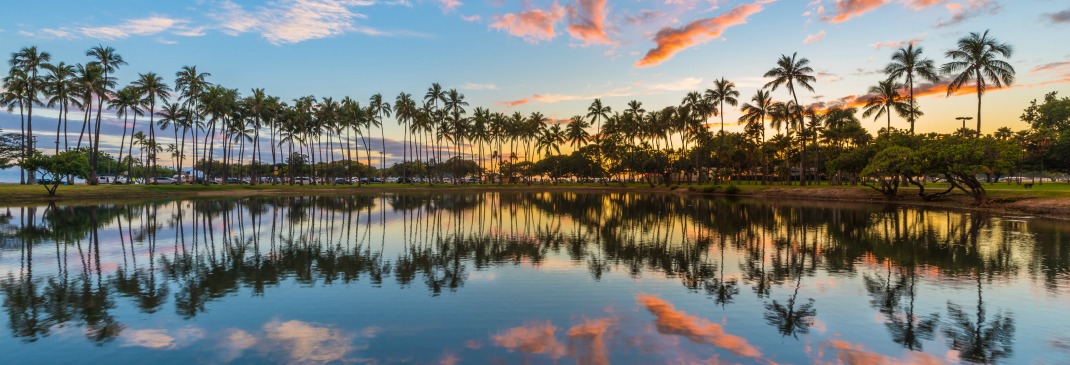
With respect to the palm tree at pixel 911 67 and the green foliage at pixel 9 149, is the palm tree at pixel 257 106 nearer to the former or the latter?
the green foliage at pixel 9 149

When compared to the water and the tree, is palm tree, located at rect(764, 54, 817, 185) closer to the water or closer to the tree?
the water

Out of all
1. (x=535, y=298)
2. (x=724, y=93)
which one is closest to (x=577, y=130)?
(x=724, y=93)

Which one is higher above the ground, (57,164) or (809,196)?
(57,164)

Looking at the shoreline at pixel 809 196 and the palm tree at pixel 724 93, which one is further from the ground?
the palm tree at pixel 724 93

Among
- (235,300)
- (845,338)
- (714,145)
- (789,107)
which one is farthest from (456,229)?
(714,145)

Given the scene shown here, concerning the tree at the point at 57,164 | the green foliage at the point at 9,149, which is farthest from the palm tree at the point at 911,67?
the green foliage at the point at 9,149

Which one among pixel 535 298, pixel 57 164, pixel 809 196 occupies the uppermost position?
pixel 57 164

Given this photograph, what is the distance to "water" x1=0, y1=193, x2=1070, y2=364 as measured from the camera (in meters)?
9.38

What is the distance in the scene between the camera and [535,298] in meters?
13.4

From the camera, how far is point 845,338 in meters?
10.1

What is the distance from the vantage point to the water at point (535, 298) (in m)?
9.38

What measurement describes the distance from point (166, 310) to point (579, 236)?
18515 millimetres

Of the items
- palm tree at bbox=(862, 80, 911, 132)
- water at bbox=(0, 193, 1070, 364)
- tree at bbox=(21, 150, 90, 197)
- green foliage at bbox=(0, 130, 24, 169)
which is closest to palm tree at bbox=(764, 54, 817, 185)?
Answer: palm tree at bbox=(862, 80, 911, 132)

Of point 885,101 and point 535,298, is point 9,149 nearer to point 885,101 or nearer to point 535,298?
point 535,298
